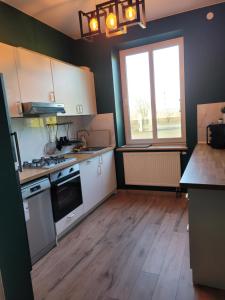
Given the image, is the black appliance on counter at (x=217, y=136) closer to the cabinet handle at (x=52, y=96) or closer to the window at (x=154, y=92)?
the window at (x=154, y=92)

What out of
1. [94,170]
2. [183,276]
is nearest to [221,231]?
[183,276]

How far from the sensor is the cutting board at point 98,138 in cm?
385

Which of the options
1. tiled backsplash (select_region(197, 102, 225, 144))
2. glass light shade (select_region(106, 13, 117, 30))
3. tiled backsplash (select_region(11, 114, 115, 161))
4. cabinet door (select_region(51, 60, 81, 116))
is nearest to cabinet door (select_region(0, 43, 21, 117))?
tiled backsplash (select_region(11, 114, 115, 161))

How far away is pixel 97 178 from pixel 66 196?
2.47 feet

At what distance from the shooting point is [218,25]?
2.98 m

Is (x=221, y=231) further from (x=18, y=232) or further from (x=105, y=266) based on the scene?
(x=18, y=232)

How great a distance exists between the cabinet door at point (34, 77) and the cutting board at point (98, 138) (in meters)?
1.25

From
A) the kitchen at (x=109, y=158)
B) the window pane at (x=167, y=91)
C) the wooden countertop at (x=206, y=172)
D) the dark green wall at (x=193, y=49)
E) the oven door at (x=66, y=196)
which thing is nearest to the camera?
the wooden countertop at (x=206, y=172)

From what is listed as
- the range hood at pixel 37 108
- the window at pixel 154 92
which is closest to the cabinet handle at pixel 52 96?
the range hood at pixel 37 108

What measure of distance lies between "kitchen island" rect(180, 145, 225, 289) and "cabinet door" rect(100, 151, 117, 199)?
6.11 feet

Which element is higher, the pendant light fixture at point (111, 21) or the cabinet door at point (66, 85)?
the pendant light fixture at point (111, 21)

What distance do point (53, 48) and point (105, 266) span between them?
304 cm

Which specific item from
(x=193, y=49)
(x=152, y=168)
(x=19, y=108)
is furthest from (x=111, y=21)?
(x=152, y=168)

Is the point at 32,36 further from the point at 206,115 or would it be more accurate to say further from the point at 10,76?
the point at 206,115
